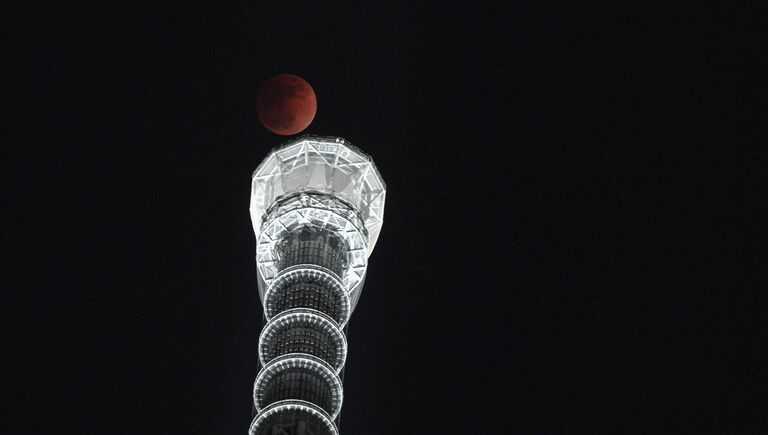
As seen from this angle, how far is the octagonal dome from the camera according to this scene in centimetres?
8719

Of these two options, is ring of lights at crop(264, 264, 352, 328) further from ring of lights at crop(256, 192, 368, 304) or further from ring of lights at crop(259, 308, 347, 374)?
ring of lights at crop(259, 308, 347, 374)

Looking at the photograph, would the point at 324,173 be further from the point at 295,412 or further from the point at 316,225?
the point at 295,412

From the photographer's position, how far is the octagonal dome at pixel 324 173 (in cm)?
8719

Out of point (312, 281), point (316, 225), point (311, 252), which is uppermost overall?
point (316, 225)

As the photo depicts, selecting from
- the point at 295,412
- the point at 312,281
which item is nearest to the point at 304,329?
the point at 312,281

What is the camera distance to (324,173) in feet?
286

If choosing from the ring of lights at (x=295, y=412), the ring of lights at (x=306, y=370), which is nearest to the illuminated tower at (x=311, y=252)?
the ring of lights at (x=306, y=370)

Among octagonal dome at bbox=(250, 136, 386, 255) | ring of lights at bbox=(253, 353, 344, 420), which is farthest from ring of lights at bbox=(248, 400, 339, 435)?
octagonal dome at bbox=(250, 136, 386, 255)

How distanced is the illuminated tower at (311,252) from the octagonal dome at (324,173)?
2.9 inches

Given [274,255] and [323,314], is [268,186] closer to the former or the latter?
[274,255]

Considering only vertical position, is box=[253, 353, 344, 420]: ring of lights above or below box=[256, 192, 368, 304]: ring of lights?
below

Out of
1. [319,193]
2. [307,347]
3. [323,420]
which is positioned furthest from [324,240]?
[323,420]

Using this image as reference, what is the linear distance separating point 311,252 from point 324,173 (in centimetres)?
612

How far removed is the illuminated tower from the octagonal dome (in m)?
0.07
